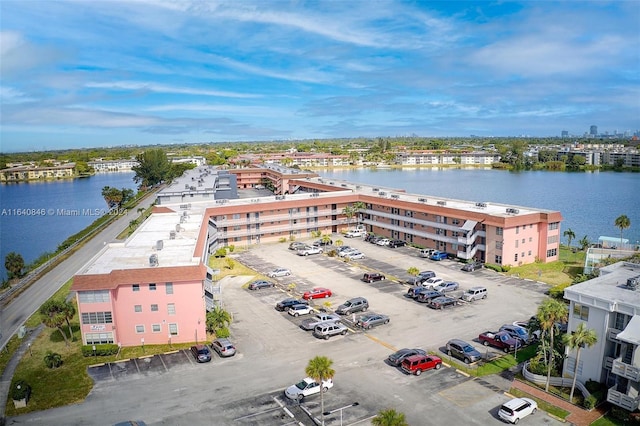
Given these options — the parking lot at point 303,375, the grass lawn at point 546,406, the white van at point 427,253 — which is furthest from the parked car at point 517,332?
the white van at point 427,253

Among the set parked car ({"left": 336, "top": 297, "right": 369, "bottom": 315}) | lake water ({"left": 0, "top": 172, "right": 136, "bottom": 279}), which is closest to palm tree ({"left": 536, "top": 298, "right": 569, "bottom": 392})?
parked car ({"left": 336, "top": 297, "right": 369, "bottom": 315})

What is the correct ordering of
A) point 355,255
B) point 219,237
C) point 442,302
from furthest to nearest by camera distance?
point 219,237
point 355,255
point 442,302

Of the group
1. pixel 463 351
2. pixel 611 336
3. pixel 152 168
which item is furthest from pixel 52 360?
pixel 152 168

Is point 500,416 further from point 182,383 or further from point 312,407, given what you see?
point 182,383

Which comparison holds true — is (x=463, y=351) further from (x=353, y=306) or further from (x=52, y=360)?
(x=52, y=360)

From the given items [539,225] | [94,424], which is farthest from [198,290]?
[539,225]

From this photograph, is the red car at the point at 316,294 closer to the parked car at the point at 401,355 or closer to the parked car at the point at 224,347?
the parked car at the point at 224,347
